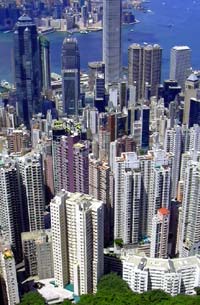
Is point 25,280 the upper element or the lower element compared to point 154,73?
lower

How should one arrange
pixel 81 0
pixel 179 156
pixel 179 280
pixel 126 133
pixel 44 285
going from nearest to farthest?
pixel 179 280, pixel 44 285, pixel 179 156, pixel 126 133, pixel 81 0

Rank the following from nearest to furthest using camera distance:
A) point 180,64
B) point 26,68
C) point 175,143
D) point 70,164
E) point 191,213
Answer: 1. point 191,213
2. point 70,164
3. point 175,143
4. point 26,68
5. point 180,64

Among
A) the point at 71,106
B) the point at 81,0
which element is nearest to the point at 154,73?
the point at 71,106

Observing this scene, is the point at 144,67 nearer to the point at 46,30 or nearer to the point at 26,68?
the point at 26,68

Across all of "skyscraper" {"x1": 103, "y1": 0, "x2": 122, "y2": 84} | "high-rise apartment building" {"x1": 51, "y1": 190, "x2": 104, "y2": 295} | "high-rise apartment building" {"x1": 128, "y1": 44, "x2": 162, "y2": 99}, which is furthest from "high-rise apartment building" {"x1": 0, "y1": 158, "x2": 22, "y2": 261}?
"skyscraper" {"x1": 103, "y1": 0, "x2": 122, "y2": 84}

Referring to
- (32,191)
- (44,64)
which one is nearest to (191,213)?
(32,191)

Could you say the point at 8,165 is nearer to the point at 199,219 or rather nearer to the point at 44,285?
the point at 44,285

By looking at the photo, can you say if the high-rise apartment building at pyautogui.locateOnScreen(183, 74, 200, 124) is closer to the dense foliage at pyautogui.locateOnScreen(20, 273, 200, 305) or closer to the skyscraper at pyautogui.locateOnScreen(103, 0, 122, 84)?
the skyscraper at pyautogui.locateOnScreen(103, 0, 122, 84)
